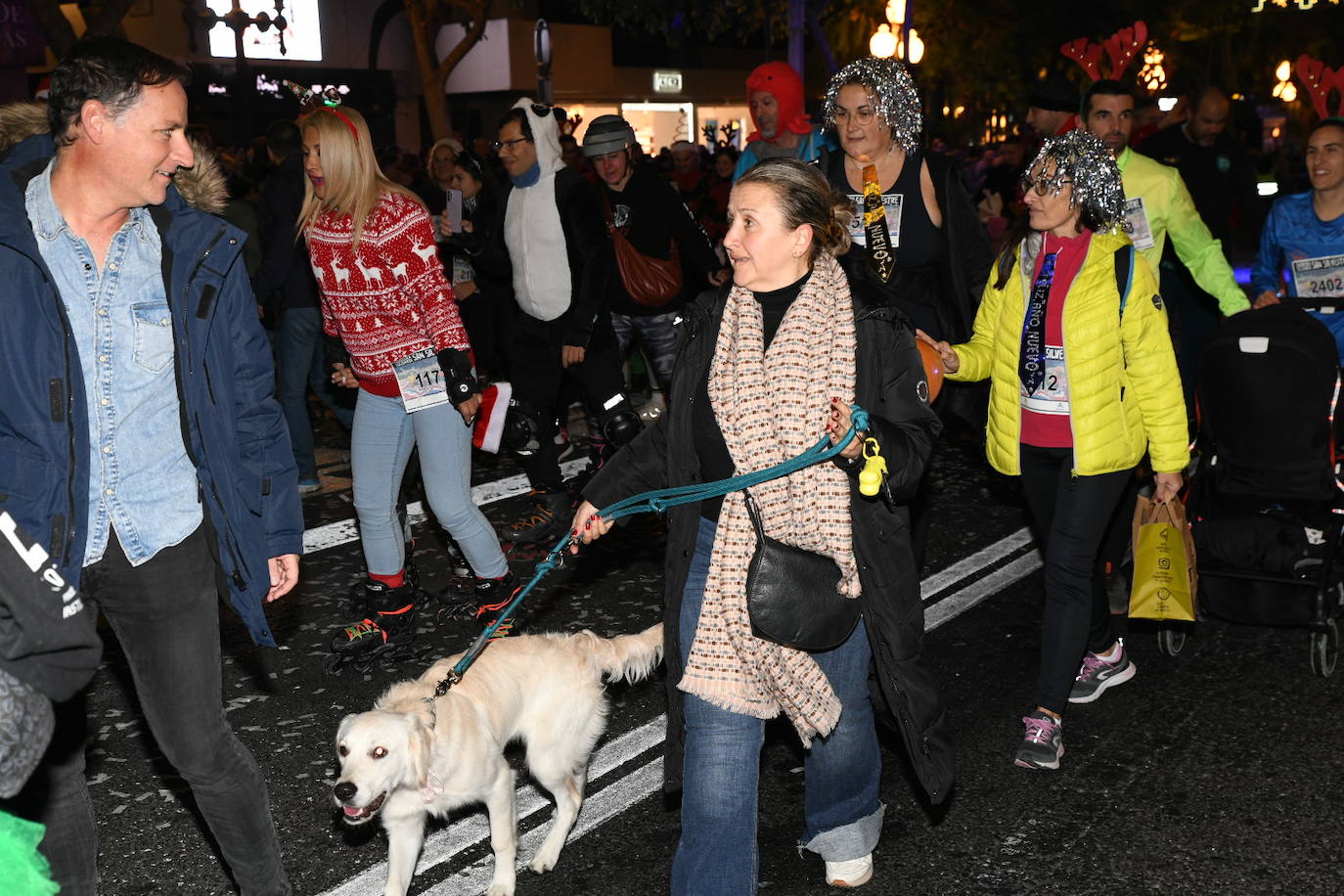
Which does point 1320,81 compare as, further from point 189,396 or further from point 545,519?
point 189,396

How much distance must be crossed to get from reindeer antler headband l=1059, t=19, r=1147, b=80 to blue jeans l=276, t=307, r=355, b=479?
5.15m

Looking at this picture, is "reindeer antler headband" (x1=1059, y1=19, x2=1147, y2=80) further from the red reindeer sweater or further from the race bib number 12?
the red reindeer sweater

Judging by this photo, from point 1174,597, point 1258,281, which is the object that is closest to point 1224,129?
point 1258,281

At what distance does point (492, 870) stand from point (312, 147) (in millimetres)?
3100

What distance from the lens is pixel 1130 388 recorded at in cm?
488

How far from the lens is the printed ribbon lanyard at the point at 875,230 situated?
563 cm

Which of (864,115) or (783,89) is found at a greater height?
(783,89)

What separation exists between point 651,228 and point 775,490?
4783 millimetres

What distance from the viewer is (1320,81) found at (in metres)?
7.55

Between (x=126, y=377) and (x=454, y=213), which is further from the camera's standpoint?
(x=454, y=213)

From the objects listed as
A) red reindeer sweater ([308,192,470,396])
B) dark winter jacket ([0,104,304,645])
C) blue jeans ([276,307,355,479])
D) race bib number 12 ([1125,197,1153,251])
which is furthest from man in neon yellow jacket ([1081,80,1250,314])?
blue jeans ([276,307,355,479])

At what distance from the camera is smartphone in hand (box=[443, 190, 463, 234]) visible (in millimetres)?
9109

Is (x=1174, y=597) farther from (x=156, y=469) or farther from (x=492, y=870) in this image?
(x=156, y=469)

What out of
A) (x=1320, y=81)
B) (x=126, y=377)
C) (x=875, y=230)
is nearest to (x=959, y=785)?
(x=875, y=230)
